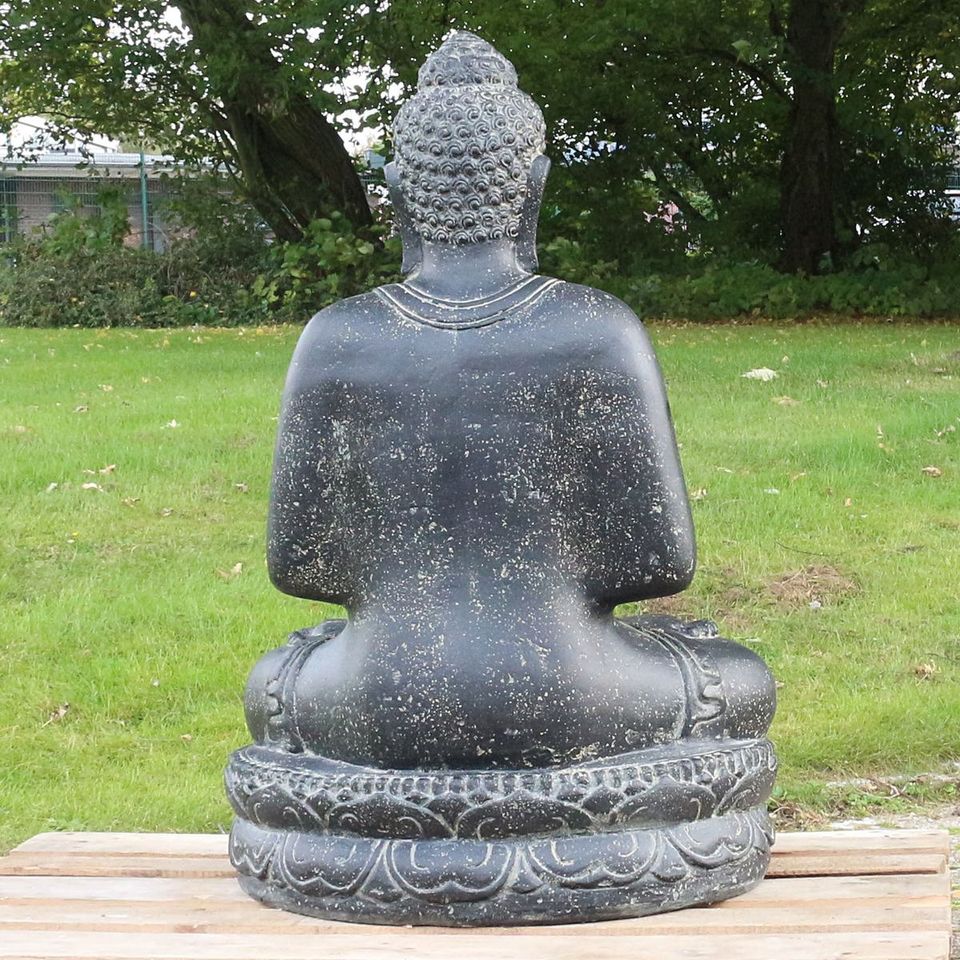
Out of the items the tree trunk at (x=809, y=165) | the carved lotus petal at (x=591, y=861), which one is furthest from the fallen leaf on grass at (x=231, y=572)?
the tree trunk at (x=809, y=165)

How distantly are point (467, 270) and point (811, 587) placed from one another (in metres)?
4.10

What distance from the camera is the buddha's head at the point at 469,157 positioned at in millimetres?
3303

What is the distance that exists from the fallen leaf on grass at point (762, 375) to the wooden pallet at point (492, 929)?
28.9 feet

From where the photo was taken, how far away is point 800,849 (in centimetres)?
370

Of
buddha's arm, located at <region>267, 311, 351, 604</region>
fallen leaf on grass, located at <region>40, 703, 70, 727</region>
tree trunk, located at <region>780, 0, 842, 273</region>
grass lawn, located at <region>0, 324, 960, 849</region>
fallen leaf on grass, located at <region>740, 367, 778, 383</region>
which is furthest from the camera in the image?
tree trunk, located at <region>780, 0, 842, 273</region>

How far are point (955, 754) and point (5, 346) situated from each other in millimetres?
12888

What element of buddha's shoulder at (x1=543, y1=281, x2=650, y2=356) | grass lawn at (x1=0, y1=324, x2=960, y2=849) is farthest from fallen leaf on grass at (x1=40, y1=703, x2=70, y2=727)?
buddha's shoulder at (x1=543, y1=281, x2=650, y2=356)

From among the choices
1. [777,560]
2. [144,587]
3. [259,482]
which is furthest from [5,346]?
[777,560]

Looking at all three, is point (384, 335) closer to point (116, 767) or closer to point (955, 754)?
point (116, 767)

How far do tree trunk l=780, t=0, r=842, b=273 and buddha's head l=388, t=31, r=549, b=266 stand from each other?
58.1ft

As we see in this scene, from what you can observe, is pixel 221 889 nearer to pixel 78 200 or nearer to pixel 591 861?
pixel 591 861

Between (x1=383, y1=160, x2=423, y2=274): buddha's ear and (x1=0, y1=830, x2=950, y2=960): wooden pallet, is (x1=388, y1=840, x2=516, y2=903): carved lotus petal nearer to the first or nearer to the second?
(x1=0, y1=830, x2=950, y2=960): wooden pallet

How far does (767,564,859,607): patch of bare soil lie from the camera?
691cm

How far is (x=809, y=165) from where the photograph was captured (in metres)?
21.0
